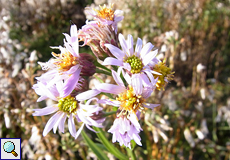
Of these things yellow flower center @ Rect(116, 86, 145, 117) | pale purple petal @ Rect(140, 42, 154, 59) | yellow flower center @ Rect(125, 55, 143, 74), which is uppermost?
pale purple petal @ Rect(140, 42, 154, 59)

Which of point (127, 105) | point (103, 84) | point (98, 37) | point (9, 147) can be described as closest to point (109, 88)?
point (103, 84)

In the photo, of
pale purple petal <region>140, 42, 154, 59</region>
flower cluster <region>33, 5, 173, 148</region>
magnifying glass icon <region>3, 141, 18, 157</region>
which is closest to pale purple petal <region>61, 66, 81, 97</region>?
flower cluster <region>33, 5, 173, 148</region>

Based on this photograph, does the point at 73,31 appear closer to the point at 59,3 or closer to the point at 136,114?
the point at 136,114

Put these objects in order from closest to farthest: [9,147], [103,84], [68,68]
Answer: [103,84] → [68,68] → [9,147]

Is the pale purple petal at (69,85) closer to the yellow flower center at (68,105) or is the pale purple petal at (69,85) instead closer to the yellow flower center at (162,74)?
the yellow flower center at (68,105)

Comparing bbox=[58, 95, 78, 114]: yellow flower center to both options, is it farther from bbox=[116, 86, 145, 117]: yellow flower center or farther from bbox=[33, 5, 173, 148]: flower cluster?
bbox=[116, 86, 145, 117]: yellow flower center

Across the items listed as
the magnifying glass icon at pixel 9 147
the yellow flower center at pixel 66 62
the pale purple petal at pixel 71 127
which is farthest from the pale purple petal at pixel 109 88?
the magnifying glass icon at pixel 9 147

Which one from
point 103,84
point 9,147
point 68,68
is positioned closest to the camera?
point 103,84

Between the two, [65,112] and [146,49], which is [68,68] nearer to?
[65,112]
